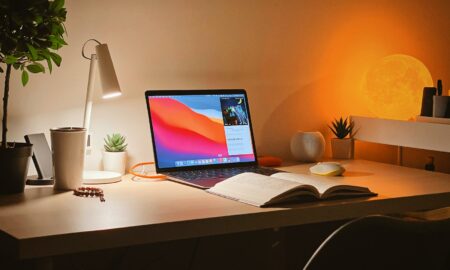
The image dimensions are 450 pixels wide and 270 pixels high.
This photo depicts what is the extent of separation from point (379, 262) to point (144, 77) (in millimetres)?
1283

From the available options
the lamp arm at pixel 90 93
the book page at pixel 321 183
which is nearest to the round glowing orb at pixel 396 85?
the book page at pixel 321 183

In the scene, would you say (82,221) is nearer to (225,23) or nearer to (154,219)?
(154,219)

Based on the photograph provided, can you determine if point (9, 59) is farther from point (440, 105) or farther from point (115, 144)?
point (440, 105)

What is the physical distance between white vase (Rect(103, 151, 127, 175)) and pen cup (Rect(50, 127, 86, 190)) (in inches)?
10.3

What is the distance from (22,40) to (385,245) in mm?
1038

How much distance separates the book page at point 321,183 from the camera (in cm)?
184

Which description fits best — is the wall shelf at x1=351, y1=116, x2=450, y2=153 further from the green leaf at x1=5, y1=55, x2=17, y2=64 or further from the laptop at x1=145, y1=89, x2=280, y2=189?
the green leaf at x1=5, y1=55, x2=17, y2=64

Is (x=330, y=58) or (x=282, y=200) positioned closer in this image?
(x=282, y=200)

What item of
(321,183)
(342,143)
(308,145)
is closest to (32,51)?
(321,183)

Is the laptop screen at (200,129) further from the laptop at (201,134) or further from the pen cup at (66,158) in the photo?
the pen cup at (66,158)

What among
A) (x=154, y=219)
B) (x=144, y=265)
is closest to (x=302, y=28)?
(x=144, y=265)

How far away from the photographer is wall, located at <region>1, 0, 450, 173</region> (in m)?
2.12

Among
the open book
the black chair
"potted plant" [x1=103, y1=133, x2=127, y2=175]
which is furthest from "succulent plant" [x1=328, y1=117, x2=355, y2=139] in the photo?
the black chair

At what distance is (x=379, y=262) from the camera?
1.15 meters
